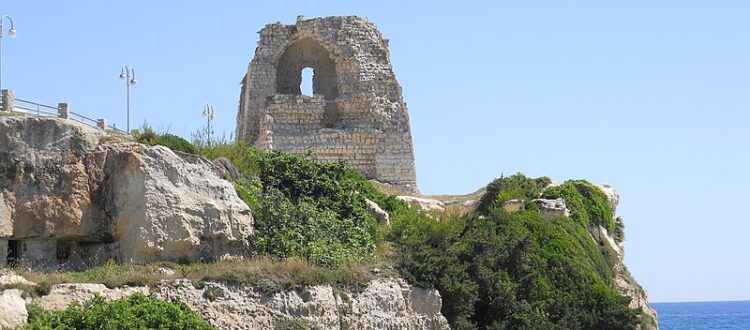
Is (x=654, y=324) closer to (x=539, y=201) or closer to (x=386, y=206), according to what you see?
(x=539, y=201)

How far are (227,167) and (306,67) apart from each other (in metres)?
16.3

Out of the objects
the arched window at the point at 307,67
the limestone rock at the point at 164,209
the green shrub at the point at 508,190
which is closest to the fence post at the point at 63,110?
the limestone rock at the point at 164,209

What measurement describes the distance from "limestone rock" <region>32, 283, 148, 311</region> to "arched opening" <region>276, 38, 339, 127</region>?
71.0 feet

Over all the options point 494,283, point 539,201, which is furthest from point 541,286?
point 539,201

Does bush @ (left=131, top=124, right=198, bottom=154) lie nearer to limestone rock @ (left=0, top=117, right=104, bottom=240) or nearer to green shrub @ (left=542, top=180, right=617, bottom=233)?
limestone rock @ (left=0, top=117, right=104, bottom=240)

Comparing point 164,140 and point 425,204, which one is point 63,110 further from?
point 425,204

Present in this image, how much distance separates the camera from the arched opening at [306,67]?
3838 centimetres

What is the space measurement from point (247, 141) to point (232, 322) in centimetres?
1933

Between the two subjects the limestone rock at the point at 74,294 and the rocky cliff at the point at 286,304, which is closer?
the limestone rock at the point at 74,294

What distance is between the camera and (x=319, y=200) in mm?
23703

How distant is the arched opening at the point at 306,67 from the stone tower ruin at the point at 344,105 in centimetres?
73

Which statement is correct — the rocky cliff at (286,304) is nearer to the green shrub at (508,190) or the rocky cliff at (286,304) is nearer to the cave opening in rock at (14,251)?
the cave opening in rock at (14,251)

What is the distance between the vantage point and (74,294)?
16.4 metres

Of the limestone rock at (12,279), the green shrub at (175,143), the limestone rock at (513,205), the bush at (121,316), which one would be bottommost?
the bush at (121,316)
